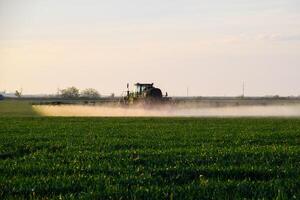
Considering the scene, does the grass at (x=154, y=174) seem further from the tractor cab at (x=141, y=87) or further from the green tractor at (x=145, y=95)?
the tractor cab at (x=141, y=87)

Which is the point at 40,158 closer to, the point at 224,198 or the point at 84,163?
the point at 84,163

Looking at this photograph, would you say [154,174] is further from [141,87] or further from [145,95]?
[141,87]

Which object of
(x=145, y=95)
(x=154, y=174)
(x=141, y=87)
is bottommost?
(x=154, y=174)

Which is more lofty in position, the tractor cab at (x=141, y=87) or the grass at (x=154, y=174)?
the tractor cab at (x=141, y=87)

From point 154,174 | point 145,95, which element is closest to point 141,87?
point 145,95

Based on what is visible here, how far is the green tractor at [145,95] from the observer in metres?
68.2

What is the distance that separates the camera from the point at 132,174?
1350 cm

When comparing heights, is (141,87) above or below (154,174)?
above

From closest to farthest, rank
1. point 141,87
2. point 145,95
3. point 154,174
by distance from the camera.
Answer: point 154,174
point 145,95
point 141,87

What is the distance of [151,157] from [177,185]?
5.42 metres

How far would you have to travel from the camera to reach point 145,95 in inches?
2680

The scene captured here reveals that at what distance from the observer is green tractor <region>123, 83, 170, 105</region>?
68250 millimetres

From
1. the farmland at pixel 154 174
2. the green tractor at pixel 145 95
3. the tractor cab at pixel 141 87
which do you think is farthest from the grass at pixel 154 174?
the tractor cab at pixel 141 87

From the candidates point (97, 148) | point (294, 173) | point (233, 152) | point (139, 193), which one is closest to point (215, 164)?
point (294, 173)
